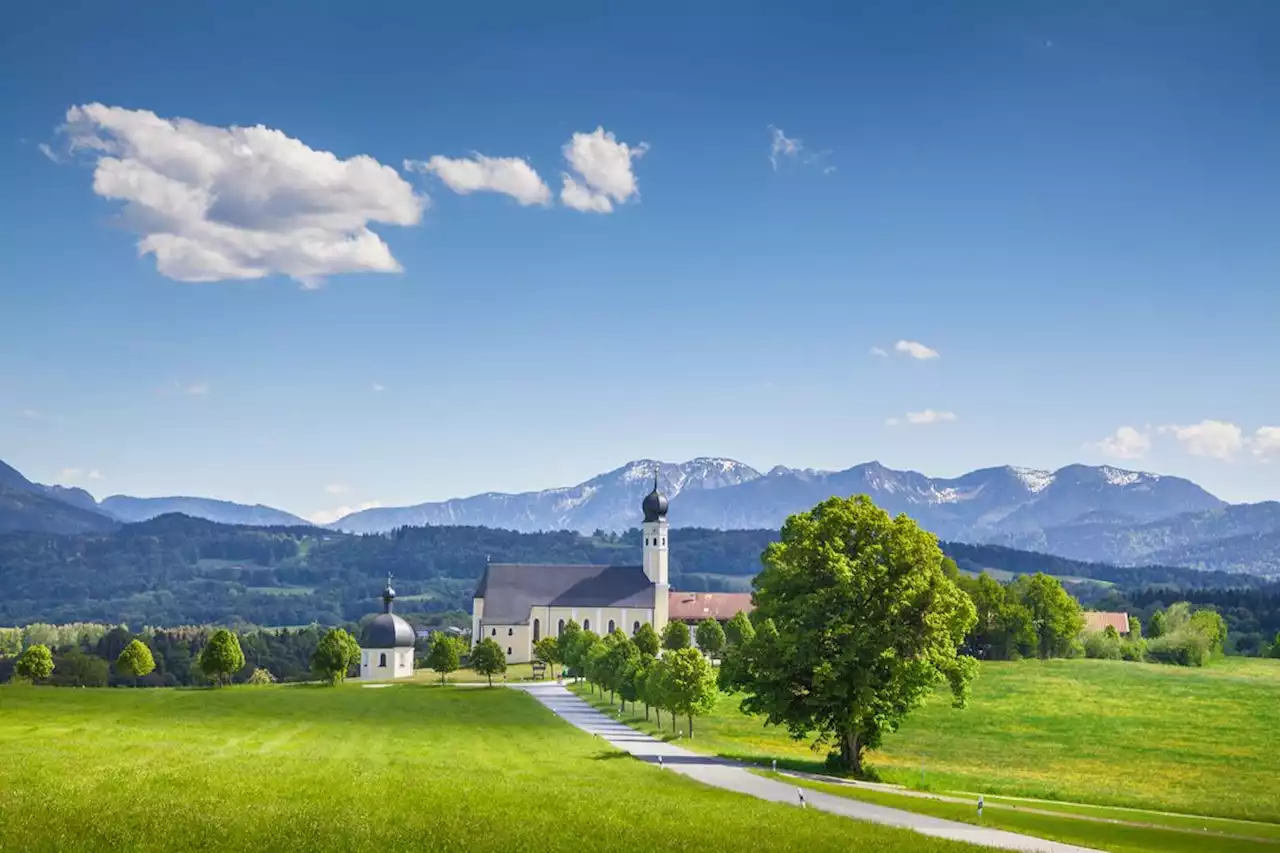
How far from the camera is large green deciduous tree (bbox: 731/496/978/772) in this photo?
170 feet

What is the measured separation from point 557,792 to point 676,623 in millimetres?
89515

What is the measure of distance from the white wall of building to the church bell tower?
36699 mm

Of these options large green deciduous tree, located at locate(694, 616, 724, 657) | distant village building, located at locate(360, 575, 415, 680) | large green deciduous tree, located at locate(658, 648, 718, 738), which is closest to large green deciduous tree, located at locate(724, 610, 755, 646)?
large green deciduous tree, located at locate(694, 616, 724, 657)

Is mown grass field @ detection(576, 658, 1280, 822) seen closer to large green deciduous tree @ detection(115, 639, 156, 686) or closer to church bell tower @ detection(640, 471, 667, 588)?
church bell tower @ detection(640, 471, 667, 588)

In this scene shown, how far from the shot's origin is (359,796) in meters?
34.4

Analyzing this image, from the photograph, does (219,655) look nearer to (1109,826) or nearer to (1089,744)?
(1089,744)

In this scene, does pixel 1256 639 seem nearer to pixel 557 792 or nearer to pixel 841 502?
pixel 841 502

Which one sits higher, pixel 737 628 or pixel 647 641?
pixel 737 628

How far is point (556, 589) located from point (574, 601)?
3.37 m

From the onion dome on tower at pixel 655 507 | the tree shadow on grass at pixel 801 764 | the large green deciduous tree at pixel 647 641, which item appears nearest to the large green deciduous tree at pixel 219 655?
the large green deciduous tree at pixel 647 641

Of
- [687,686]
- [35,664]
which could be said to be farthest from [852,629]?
[35,664]

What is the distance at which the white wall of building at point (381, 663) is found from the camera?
12675cm

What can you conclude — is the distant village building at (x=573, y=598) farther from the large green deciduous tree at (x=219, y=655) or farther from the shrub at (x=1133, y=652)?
the shrub at (x=1133, y=652)

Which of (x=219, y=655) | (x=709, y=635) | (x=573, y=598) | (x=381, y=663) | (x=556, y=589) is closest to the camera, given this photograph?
(x=219, y=655)
